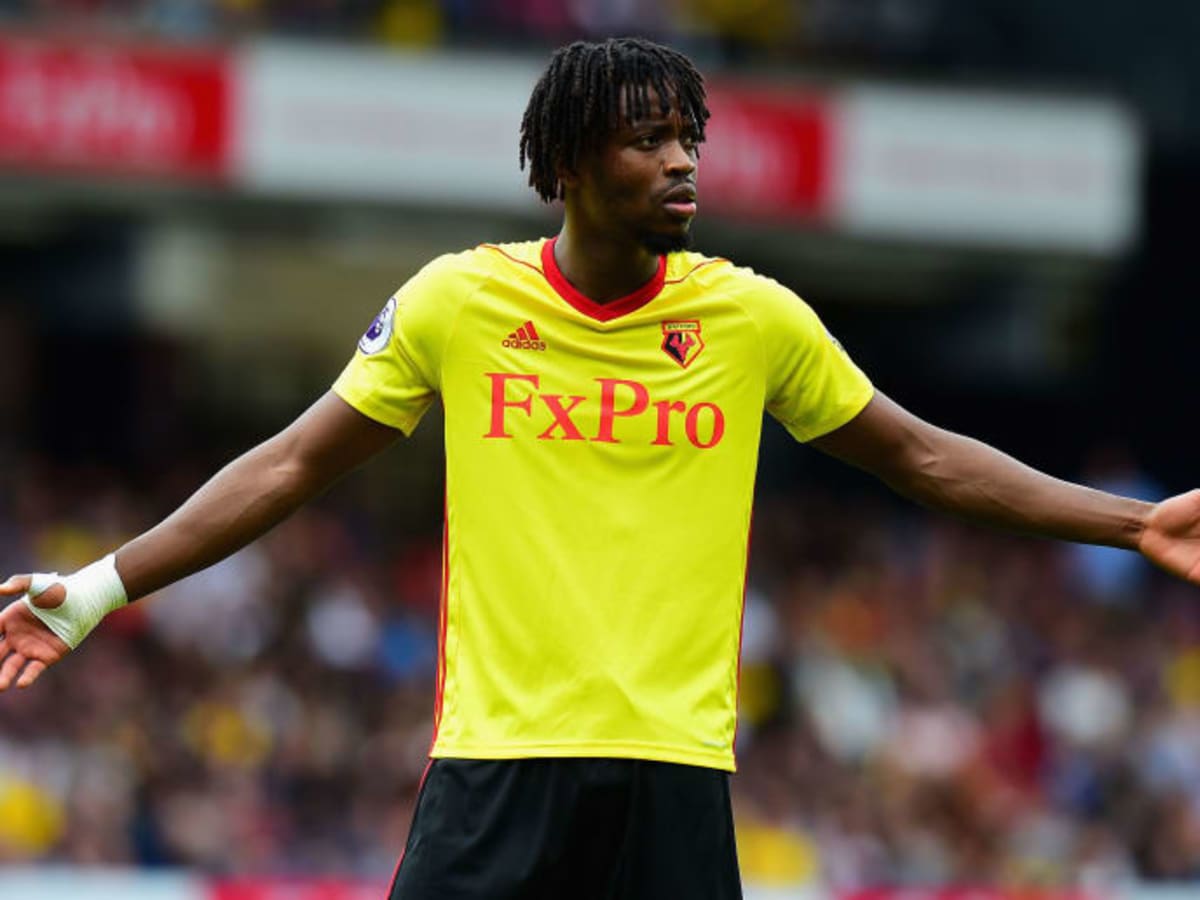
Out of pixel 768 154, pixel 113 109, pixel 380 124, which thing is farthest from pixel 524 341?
pixel 768 154

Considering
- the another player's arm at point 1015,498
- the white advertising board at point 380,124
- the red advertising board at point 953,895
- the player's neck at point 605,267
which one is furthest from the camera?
the white advertising board at point 380,124

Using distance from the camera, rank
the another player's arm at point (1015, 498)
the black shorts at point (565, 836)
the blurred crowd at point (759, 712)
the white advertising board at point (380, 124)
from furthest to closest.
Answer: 1. the white advertising board at point (380, 124)
2. the blurred crowd at point (759, 712)
3. the another player's arm at point (1015, 498)
4. the black shorts at point (565, 836)

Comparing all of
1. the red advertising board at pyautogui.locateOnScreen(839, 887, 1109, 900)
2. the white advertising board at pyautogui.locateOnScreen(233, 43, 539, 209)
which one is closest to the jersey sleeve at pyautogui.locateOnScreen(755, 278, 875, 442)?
the red advertising board at pyautogui.locateOnScreen(839, 887, 1109, 900)

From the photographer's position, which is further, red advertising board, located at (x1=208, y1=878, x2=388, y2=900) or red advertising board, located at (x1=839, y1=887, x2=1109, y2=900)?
red advertising board, located at (x1=839, y1=887, x2=1109, y2=900)

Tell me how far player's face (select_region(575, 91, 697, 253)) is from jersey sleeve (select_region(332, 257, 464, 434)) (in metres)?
0.34

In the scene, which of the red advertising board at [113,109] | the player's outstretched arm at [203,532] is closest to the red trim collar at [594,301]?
the player's outstretched arm at [203,532]

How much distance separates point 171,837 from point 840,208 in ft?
26.2

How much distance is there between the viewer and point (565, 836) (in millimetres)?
4547

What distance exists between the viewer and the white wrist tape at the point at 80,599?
15.6ft

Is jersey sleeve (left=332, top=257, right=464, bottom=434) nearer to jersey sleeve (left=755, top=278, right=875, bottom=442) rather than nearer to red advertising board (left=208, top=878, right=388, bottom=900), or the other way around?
jersey sleeve (left=755, top=278, right=875, bottom=442)

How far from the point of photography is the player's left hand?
15.9 ft

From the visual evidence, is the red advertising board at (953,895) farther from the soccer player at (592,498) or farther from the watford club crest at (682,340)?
the watford club crest at (682,340)

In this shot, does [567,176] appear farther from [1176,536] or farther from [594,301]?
[1176,536]

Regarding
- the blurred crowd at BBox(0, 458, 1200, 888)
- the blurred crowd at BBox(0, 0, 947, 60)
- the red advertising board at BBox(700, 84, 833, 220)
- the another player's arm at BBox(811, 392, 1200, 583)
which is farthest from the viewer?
the red advertising board at BBox(700, 84, 833, 220)
